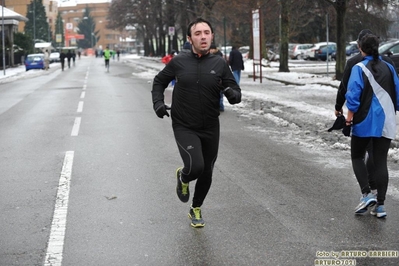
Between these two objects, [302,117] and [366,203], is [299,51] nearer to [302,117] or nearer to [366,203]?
[302,117]

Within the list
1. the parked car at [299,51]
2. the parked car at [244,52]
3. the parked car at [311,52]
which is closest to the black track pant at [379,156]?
the parked car at [311,52]

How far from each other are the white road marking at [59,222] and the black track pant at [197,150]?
3.87 feet

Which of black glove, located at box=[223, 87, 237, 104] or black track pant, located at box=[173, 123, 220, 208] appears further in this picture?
black track pant, located at box=[173, 123, 220, 208]

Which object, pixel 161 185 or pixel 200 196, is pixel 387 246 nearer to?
pixel 200 196

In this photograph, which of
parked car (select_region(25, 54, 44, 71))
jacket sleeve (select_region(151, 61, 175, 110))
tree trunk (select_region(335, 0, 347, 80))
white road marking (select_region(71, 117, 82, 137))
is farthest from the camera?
parked car (select_region(25, 54, 44, 71))

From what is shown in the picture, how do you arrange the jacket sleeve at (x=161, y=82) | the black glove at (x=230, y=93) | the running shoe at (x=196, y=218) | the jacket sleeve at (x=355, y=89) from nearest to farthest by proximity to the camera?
1. the black glove at (x=230, y=93)
2. the jacket sleeve at (x=161, y=82)
3. the running shoe at (x=196, y=218)
4. the jacket sleeve at (x=355, y=89)

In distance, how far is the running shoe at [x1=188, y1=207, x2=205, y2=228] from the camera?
6.05 metres

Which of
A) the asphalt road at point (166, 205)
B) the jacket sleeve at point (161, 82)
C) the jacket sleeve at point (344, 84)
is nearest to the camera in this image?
the asphalt road at point (166, 205)

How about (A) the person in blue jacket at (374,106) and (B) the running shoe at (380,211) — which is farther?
(B) the running shoe at (380,211)

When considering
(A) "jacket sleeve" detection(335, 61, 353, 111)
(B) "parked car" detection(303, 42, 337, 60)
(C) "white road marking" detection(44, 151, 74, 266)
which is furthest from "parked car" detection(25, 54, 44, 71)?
(A) "jacket sleeve" detection(335, 61, 353, 111)

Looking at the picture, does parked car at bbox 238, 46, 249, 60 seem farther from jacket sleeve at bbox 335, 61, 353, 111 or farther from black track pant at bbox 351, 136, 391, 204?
black track pant at bbox 351, 136, 391, 204

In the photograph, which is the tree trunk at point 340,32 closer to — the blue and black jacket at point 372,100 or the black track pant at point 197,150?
the blue and black jacket at point 372,100

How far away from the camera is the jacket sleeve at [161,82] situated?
5.89m

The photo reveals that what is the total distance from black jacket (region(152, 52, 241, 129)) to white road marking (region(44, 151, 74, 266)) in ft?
4.60
